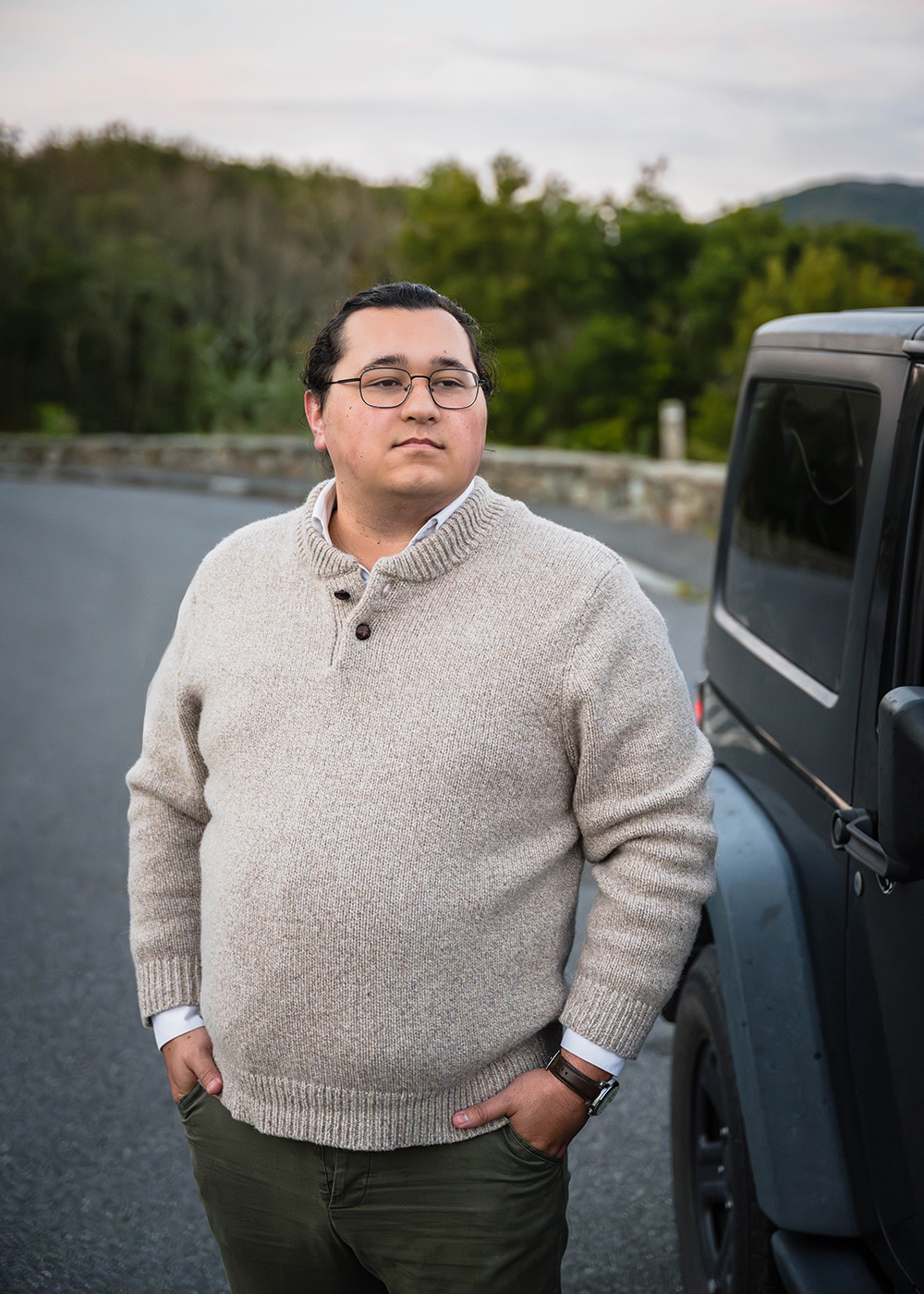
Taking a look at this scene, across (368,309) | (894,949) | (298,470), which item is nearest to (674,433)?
(298,470)

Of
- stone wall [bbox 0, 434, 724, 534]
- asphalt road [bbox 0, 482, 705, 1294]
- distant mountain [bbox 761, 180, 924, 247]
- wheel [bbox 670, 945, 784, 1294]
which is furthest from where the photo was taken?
distant mountain [bbox 761, 180, 924, 247]

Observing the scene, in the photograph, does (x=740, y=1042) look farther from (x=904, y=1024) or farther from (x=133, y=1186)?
(x=133, y=1186)

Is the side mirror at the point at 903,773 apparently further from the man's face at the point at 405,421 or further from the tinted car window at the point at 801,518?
the man's face at the point at 405,421

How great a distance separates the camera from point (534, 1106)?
5.68ft

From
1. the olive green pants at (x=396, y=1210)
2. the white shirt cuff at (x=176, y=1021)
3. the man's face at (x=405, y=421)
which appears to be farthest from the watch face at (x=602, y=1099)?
the man's face at (x=405, y=421)

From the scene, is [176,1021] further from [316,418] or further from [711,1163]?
[711,1163]

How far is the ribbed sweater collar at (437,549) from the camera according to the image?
5.81 ft

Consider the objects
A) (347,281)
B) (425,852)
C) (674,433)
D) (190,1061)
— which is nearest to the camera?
(425,852)

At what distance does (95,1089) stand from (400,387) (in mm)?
2534

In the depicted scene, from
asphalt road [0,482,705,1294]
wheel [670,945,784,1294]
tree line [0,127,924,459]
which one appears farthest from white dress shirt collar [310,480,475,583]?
tree line [0,127,924,459]

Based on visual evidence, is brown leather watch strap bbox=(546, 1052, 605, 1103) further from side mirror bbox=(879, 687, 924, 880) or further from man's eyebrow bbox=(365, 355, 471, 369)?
man's eyebrow bbox=(365, 355, 471, 369)

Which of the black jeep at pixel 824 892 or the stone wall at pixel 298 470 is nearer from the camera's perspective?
the black jeep at pixel 824 892

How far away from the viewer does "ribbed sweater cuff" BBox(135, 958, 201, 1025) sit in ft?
6.47

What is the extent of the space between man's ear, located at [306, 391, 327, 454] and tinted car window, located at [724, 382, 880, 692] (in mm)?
932
